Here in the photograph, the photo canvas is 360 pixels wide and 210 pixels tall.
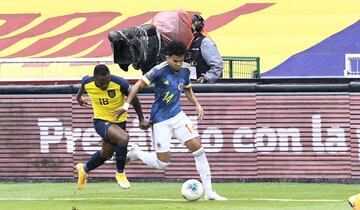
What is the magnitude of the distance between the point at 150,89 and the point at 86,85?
2781 mm

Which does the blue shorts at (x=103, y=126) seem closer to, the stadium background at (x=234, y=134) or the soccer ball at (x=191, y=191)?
the soccer ball at (x=191, y=191)

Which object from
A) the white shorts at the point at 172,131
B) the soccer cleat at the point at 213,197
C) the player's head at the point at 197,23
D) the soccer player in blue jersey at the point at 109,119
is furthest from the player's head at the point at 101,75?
the player's head at the point at 197,23

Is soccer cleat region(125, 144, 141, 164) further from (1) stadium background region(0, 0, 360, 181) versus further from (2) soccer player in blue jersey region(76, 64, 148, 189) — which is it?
(1) stadium background region(0, 0, 360, 181)

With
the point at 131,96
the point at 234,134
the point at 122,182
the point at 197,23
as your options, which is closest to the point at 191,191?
the point at 131,96

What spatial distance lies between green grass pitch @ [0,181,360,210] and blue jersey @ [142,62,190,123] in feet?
3.56

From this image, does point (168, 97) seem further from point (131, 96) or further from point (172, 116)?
point (131, 96)

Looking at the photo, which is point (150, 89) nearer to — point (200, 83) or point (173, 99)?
point (200, 83)

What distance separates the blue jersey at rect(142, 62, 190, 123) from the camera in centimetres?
1244

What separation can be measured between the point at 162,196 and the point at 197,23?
2.91 m

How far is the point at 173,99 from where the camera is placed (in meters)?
12.6

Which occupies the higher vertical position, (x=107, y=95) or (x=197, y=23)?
(x=197, y=23)

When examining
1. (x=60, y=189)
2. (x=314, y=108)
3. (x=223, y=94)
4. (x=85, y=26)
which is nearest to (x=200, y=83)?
(x=223, y=94)

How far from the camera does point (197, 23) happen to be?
1494 cm

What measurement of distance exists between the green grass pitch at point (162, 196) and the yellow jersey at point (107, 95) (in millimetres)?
1109
